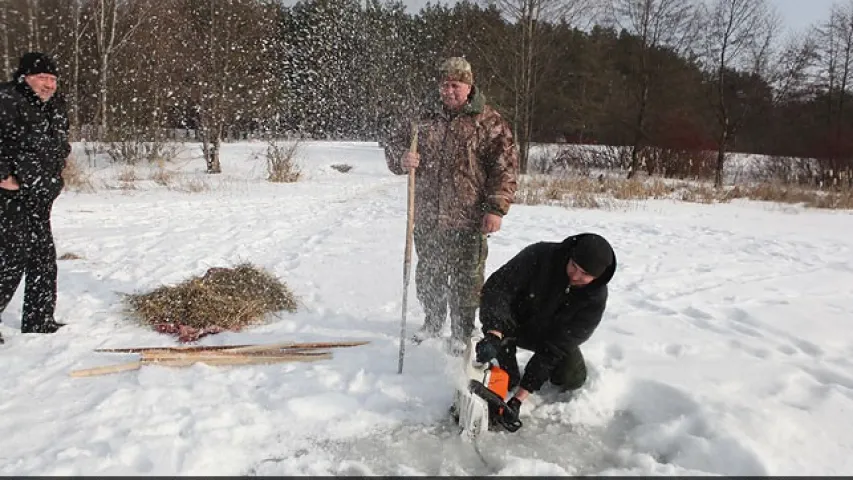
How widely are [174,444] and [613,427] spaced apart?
6.93 feet

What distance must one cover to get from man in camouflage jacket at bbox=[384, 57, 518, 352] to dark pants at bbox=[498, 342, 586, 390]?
1.93 feet

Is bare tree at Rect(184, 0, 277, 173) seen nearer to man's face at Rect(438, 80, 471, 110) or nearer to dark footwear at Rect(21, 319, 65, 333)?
dark footwear at Rect(21, 319, 65, 333)

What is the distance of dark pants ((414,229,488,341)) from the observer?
12.0 ft

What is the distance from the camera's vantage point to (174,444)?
248 centimetres

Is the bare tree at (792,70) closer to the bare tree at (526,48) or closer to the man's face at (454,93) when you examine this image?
the bare tree at (526,48)

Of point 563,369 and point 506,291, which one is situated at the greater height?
point 506,291

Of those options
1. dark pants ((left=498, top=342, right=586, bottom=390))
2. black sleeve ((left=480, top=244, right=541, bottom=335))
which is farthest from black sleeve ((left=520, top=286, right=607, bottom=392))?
black sleeve ((left=480, top=244, right=541, bottom=335))

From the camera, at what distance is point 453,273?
373 cm

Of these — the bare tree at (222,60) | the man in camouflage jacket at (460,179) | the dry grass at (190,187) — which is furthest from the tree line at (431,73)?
the man in camouflage jacket at (460,179)

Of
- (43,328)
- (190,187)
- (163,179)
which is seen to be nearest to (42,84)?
(43,328)

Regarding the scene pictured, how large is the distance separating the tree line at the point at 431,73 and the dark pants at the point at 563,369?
394 inches

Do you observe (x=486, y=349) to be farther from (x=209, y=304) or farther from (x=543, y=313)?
(x=209, y=304)

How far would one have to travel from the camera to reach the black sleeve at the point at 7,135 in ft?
11.0

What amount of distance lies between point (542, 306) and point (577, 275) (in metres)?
0.35
